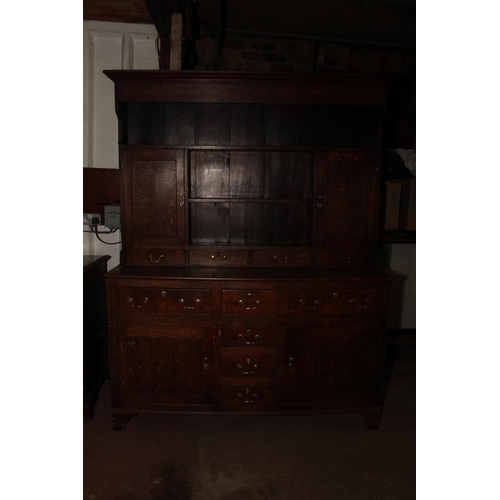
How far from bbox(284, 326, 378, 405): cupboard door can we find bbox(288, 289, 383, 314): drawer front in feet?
0.37

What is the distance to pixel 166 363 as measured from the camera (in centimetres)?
227

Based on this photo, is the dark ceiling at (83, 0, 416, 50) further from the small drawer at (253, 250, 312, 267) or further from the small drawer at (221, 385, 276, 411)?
the small drawer at (221, 385, 276, 411)

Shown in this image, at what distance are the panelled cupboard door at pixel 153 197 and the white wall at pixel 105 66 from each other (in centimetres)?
56

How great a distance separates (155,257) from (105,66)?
152 cm

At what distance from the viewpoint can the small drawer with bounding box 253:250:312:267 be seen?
2.54 m

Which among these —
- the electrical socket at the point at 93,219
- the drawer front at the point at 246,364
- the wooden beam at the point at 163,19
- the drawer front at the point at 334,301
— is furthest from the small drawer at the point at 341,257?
A: the wooden beam at the point at 163,19

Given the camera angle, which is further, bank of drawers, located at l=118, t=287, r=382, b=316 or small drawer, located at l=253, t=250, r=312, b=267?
small drawer, located at l=253, t=250, r=312, b=267

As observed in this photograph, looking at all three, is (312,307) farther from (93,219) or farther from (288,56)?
(288,56)

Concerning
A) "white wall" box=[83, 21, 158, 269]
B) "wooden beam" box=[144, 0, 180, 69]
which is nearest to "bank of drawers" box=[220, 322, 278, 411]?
"white wall" box=[83, 21, 158, 269]

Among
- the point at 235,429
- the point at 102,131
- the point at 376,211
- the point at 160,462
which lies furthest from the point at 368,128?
the point at 160,462

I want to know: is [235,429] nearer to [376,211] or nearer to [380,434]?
[380,434]

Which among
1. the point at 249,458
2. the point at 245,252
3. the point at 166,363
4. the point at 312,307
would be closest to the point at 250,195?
the point at 245,252

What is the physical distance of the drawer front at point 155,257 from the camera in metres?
2.49
